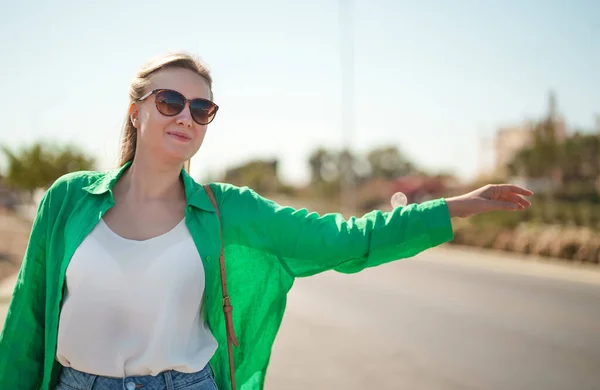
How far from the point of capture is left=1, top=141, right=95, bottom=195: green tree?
2955 centimetres

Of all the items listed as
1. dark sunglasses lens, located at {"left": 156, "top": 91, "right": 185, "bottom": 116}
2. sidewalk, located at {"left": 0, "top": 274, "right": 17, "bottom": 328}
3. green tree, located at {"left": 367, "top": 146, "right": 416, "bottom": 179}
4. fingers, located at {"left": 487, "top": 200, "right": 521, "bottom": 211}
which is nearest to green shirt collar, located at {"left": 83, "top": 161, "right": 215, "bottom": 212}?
dark sunglasses lens, located at {"left": 156, "top": 91, "right": 185, "bottom": 116}

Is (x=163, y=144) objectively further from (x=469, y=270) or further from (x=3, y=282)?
(x=469, y=270)

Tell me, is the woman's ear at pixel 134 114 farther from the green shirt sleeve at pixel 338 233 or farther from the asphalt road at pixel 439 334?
the asphalt road at pixel 439 334

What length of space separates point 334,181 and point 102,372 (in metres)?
47.8

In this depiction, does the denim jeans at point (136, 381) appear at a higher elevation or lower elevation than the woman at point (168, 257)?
lower

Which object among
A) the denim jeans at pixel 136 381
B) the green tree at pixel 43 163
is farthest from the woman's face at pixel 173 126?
the green tree at pixel 43 163

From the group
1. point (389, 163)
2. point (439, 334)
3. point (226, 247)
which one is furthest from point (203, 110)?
point (389, 163)

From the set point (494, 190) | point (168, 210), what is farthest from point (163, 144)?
point (494, 190)

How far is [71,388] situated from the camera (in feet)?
6.49

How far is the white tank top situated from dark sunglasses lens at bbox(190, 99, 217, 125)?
47cm

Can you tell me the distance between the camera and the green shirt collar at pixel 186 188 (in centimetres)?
210

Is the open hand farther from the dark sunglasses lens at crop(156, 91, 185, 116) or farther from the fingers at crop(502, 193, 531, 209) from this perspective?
the dark sunglasses lens at crop(156, 91, 185, 116)

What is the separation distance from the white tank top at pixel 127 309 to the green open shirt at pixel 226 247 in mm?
65

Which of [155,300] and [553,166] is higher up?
[155,300]
